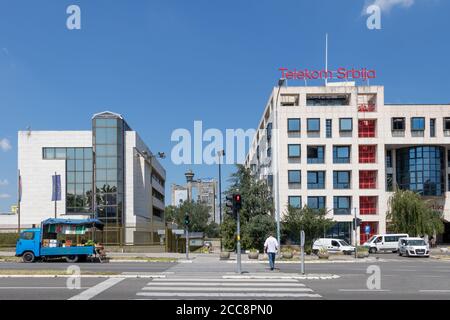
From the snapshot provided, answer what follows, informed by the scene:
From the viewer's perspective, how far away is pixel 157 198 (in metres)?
88.8

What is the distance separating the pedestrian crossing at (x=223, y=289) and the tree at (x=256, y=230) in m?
25.9

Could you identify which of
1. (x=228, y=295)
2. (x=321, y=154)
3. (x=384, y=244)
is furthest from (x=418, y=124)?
(x=228, y=295)

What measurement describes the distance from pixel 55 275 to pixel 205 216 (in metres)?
96.6

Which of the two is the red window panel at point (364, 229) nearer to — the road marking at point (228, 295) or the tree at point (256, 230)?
the tree at point (256, 230)

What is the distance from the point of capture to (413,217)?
63.0 m

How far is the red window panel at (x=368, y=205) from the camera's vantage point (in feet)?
225

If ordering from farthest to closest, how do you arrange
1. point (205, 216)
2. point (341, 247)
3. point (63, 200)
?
point (205, 216)
point (63, 200)
point (341, 247)

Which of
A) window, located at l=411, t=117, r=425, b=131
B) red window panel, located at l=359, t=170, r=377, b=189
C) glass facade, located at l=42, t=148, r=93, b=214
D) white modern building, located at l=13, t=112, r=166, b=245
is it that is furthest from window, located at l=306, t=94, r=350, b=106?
glass facade, located at l=42, t=148, r=93, b=214

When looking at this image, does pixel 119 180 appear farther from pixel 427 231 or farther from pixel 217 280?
pixel 217 280

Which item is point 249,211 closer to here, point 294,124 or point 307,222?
point 307,222

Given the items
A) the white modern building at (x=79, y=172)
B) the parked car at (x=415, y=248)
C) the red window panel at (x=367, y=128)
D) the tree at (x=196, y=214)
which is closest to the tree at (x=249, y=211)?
the parked car at (x=415, y=248)

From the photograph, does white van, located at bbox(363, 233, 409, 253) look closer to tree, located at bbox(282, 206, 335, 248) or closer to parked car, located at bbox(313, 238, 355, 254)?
parked car, located at bbox(313, 238, 355, 254)
